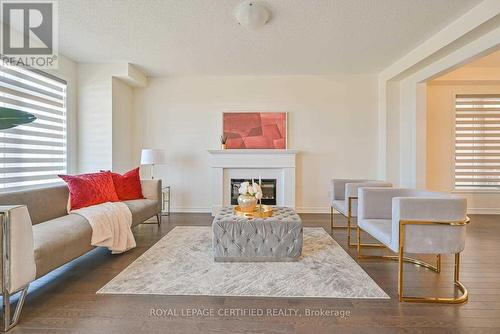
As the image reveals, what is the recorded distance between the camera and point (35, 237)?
213cm

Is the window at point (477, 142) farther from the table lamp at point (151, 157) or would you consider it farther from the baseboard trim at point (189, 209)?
the table lamp at point (151, 157)

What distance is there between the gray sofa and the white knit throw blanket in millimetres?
86

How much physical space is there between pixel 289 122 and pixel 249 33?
218cm

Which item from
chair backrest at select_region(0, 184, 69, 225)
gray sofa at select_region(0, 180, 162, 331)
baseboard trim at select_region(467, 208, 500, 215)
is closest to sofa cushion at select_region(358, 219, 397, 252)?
gray sofa at select_region(0, 180, 162, 331)

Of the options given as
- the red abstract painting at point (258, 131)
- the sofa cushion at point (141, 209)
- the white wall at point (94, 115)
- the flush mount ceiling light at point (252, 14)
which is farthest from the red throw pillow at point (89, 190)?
the flush mount ceiling light at point (252, 14)

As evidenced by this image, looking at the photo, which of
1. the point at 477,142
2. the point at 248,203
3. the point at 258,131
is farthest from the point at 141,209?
the point at 477,142

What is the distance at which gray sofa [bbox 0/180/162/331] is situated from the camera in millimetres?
1719

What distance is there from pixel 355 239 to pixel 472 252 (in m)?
1.34

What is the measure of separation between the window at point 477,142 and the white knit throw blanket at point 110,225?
19.7 feet

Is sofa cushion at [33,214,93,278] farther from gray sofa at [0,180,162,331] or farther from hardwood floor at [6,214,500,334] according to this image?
hardwood floor at [6,214,500,334]

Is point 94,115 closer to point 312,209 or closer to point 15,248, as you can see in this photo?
point 15,248

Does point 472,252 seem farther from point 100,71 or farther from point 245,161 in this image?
point 100,71

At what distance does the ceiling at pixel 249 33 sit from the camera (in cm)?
283

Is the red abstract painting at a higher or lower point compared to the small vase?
higher
